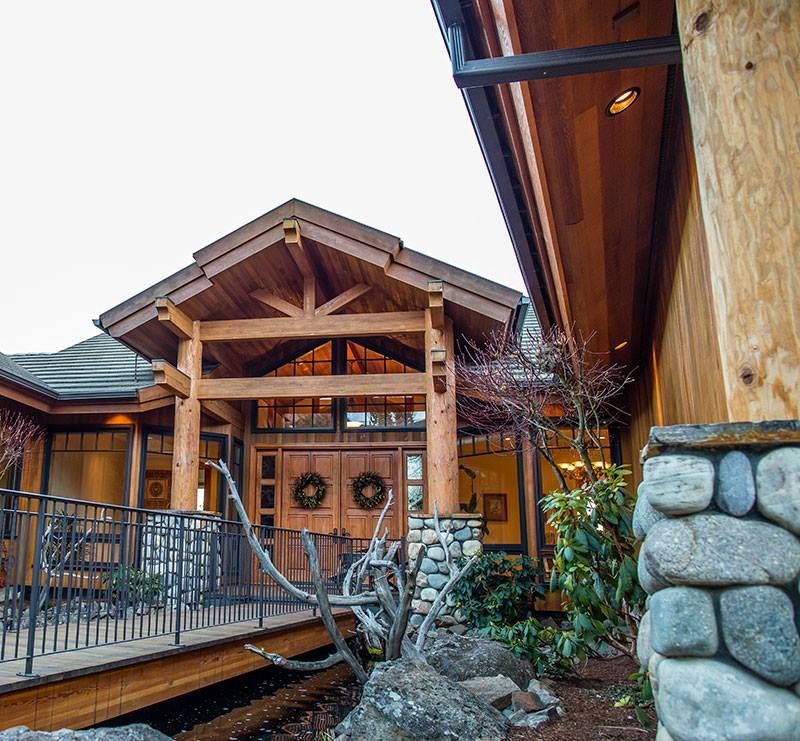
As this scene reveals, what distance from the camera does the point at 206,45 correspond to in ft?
156

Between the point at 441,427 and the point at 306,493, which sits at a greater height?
the point at 441,427

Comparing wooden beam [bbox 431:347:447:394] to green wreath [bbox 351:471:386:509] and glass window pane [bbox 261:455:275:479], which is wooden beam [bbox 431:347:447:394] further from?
glass window pane [bbox 261:455:275:479]

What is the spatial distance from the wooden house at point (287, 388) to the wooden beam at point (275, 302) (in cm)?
3

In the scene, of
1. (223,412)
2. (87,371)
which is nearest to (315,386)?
(223,412)

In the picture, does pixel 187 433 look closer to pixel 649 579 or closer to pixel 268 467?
pixel 268 467

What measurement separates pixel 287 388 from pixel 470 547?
2.95 m

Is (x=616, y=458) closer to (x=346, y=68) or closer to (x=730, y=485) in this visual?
(x=730, y=485)

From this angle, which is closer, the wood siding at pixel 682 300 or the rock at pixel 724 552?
the rock at pixel 724 552

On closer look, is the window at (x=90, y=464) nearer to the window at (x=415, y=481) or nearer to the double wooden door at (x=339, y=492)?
the double wooden door at (x=339, y=492)

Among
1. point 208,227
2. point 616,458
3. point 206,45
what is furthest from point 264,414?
point 208,227

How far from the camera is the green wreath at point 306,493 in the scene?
1125cm

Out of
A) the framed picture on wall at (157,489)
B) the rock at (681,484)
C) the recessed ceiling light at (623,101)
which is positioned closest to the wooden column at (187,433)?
the framed picture on wall at (157,489)

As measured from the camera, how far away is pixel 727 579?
1744 mm

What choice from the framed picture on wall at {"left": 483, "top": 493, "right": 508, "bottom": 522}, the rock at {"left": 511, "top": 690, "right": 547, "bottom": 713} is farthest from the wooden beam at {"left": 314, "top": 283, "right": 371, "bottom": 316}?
the rock at {"left": 511, "top": 690, "right": 547, "bottom": 713}
